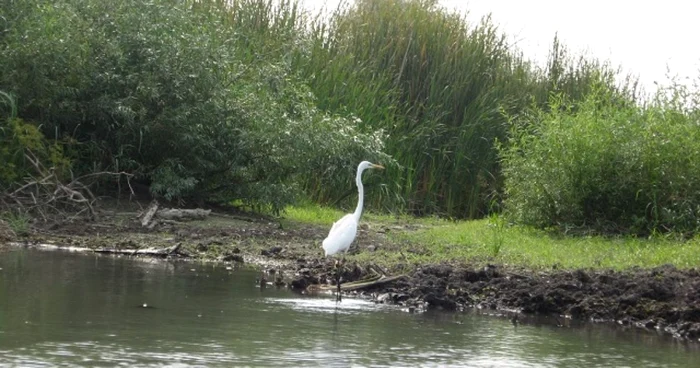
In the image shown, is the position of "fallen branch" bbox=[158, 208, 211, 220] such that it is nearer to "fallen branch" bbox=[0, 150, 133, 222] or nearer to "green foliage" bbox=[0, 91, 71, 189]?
"fallen branch" bbox=[0, 150, 133, 222]

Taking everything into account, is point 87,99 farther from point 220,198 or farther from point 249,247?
point 249,247

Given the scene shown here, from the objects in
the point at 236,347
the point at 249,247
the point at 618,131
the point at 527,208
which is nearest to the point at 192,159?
the point at 249,247

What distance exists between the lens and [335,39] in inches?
918

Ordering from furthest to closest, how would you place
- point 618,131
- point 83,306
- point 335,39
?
point 335,39
point 618,131
point 83,306

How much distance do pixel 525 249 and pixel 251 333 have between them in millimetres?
5913

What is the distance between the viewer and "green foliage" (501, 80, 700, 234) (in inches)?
585

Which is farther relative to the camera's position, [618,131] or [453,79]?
[453,79]

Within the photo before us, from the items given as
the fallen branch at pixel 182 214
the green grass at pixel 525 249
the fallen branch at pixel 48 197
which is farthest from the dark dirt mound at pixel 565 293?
the fallen branch at pixel 182 214

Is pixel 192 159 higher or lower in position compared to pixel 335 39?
lower

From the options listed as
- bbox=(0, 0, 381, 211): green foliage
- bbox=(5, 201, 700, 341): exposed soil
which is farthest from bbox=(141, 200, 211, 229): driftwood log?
bbox=(5, 201, 700, 341): exposed soil

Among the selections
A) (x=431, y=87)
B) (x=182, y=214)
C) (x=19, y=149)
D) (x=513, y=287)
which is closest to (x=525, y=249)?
(x=513, y=287)

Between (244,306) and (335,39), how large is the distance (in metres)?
14.2

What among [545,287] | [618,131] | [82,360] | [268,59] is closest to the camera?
[82,360]

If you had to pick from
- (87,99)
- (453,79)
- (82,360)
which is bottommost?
(82,360)
